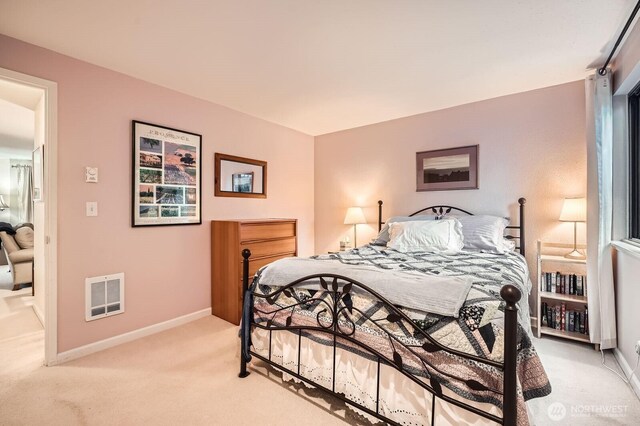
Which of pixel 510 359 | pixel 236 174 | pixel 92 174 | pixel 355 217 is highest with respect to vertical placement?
pixel 236 174

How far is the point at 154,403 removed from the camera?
5.81 ft

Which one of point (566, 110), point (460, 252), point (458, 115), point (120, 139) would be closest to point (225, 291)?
point (120, 139)

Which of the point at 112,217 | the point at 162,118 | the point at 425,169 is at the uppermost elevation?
the point at 162,118

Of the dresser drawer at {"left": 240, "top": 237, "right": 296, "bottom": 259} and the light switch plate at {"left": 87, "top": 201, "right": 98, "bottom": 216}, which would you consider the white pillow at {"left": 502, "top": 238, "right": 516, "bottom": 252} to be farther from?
the light switch plate at {"left": 87, "top": 201, "right": 98, "bottom": 216}

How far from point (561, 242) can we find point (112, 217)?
4266mm

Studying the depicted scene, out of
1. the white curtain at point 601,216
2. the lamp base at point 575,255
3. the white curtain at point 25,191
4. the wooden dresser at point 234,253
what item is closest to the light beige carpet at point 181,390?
the white curtain at point 601,216

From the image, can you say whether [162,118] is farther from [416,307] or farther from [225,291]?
[416,307]

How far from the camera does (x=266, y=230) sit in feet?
10.9

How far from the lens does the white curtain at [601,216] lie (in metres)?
2.30

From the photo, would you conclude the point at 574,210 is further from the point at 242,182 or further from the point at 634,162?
the point at 242,182

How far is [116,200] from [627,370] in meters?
4.22

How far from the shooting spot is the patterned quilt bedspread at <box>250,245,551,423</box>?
1.20 meters

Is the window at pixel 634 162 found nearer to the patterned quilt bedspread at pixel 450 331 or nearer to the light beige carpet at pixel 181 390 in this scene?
the light beige carpet at pixel 181 390

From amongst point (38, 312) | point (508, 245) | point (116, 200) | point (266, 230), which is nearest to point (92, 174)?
point (116, 200)
